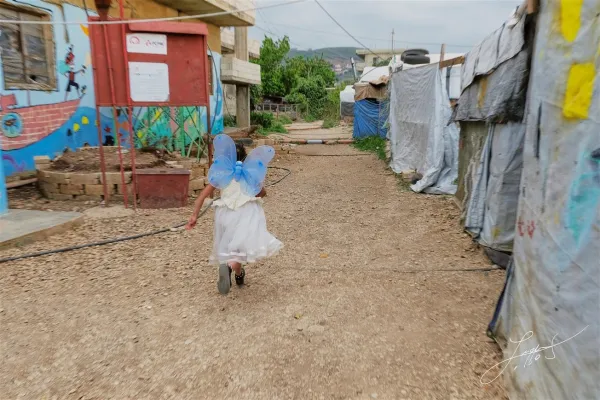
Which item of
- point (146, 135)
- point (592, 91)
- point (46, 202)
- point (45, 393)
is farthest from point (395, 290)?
point (146, 135)

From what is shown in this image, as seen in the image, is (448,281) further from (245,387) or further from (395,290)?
(245,387)

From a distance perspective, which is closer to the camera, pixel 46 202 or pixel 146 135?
pixel 46 202

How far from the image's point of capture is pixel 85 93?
835cm

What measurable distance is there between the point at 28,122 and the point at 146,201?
8.59ft

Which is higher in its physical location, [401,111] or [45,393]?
[401,111]

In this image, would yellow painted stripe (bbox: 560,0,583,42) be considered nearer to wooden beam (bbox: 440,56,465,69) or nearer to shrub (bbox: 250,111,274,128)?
wooden beam (bbox: 440,56,465,69)

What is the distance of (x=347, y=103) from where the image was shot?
112 ft

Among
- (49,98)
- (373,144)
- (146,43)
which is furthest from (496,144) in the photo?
(373,144)

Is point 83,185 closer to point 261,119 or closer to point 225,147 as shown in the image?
point 225,147

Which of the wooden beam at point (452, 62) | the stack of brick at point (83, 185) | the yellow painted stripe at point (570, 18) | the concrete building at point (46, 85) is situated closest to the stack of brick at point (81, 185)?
the stack of brick at point (83, 185)

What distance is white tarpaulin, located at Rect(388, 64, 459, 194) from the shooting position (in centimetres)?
764

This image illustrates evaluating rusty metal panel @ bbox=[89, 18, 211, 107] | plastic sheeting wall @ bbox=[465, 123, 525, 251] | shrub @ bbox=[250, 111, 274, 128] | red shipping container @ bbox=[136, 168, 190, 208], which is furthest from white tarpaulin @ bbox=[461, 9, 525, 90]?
shrub @ bbox=[250, 111, 274, 128]

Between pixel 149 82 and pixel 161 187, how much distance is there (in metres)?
1.53

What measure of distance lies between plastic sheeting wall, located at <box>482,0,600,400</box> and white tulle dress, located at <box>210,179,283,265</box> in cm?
179
